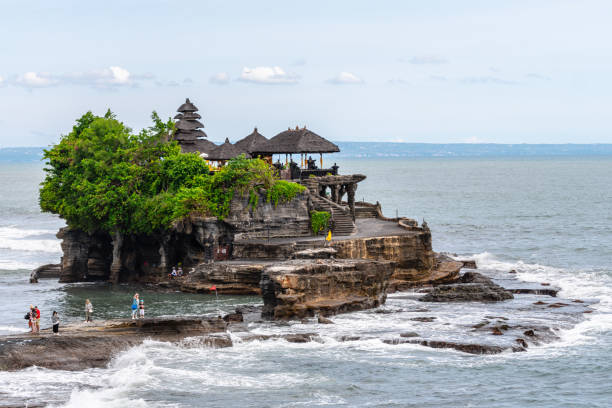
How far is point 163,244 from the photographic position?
5419 centimetres

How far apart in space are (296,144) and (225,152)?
241 inches

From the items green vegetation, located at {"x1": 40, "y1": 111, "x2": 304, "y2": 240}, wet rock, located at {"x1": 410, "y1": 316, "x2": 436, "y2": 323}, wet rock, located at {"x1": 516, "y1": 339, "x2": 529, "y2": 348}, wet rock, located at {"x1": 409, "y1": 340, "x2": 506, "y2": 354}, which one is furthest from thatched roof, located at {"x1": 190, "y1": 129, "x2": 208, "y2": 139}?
wet rock, located at {"x1": 516, "y1": 339, "x2": 529, "y2": 348}

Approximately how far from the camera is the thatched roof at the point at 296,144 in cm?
5862

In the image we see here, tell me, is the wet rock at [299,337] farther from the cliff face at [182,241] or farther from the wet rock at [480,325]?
the cliff face at [182,241]

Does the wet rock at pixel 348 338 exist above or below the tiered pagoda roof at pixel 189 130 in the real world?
below

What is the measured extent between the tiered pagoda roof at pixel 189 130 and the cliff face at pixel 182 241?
10020 millimetres

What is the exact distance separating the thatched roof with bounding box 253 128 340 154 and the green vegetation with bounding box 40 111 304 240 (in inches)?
192

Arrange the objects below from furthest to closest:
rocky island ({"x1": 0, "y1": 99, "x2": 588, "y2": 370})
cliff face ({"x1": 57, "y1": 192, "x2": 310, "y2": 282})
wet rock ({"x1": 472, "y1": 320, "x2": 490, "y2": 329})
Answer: cliff face ({"x1": 57, "y1": 192, "x2": 310, "y2": 282}), rocky island ({"x1": 0, "y1": 99, "x2": 588, "y2": 370}), wet rock ({"x1": 472, "y1": 320, "x2": 490, "y2": 329})

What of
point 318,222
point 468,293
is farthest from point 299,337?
point 318,222

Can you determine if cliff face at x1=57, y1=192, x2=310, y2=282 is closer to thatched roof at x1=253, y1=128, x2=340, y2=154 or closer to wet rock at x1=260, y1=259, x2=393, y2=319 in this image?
thatched roof at x1=253, y1=128, x2=340, y2=154

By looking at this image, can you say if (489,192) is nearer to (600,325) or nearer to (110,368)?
(600,325)

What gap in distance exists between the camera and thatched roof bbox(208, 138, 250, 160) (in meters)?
61.2

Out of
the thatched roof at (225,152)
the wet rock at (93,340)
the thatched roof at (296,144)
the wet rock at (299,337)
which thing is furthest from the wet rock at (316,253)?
the thatched roof at (225,152)

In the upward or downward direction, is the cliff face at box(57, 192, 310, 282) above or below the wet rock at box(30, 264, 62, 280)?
above
